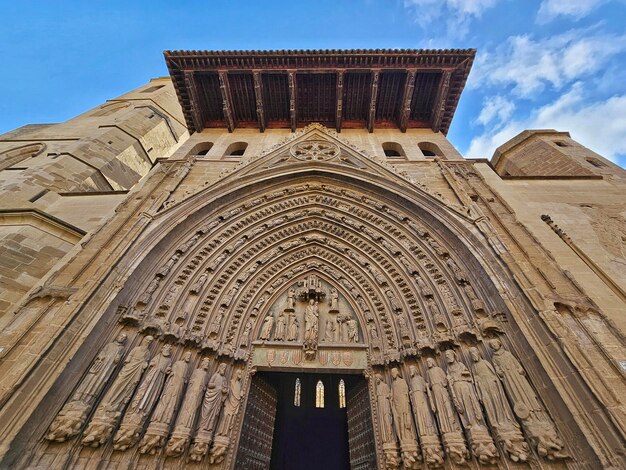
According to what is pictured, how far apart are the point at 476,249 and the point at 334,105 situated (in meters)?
7.01

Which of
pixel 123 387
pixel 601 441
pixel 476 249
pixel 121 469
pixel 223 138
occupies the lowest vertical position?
pixel 121 469

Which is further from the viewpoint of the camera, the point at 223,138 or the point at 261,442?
the point at 223,138

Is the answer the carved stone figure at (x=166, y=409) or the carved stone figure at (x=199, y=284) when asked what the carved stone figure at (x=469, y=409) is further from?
the carved stone figure at (x=199, y=284)

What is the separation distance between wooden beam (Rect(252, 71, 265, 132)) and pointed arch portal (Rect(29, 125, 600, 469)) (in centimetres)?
254

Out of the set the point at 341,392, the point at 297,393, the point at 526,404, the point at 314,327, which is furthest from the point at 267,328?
the point at 526,404

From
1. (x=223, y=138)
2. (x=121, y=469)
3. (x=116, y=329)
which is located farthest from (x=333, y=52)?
(x=121, y=469)

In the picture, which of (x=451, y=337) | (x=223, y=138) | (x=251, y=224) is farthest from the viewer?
(x=223, y=138)

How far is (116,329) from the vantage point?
14.6 ft

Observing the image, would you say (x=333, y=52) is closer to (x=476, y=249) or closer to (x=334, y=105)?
(x=334, y=105)

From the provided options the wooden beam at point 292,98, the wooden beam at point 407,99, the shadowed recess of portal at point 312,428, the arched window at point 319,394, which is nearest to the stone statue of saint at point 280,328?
the shadowed recess of portal at point 312,428

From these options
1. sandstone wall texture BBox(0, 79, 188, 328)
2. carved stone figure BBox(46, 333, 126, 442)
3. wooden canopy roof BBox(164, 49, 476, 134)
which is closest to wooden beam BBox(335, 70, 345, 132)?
wooden canopy roof BBox(164, 49, 476, 134)

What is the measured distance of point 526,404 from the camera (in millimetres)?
3488

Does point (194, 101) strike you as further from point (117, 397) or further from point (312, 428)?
point (312, 428)

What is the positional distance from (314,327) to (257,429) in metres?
1.90
